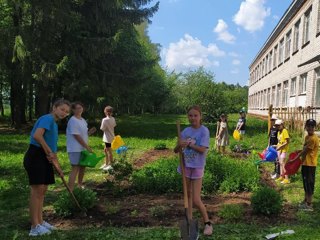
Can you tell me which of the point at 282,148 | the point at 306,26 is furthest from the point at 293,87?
the point at 282,148

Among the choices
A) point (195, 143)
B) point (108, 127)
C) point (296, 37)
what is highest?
point (296, 37)

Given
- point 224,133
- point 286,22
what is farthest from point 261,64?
point 224,133

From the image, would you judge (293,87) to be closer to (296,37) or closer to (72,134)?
A: (296,37)

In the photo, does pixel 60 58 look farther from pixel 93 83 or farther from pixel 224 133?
pixel 224 133

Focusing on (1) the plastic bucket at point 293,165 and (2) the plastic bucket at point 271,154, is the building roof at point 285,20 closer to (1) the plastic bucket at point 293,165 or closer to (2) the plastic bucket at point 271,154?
(2) the plastic bucket at point 271,154

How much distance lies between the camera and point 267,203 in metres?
6.01

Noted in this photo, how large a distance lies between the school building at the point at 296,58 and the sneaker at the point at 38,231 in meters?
13.0

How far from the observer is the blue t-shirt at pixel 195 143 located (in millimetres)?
5090

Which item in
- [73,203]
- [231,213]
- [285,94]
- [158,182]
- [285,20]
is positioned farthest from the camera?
[285,20]

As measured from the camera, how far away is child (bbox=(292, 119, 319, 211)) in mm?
6699

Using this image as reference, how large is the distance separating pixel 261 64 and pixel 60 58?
30810 mm

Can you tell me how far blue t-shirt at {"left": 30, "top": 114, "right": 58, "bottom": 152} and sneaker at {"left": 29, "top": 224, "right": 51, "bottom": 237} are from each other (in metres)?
1.05

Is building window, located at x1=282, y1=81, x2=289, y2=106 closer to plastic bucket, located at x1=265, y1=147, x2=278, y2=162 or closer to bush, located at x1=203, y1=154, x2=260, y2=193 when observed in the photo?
plastic bucket, located at x1=265, y1=147, x2=278, y2=162

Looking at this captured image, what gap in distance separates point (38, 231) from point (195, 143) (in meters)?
2.40
